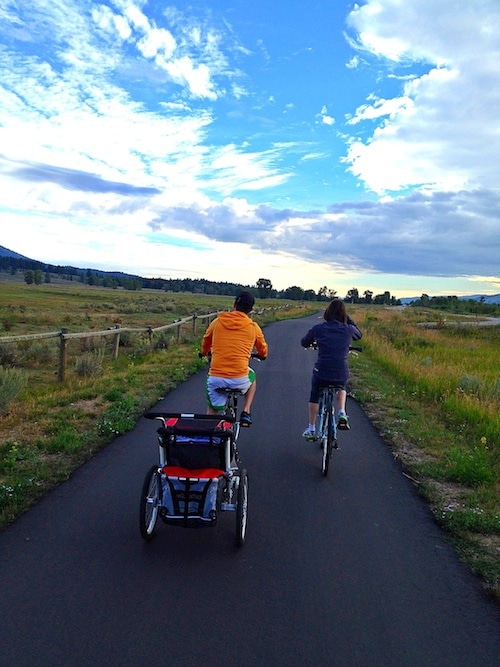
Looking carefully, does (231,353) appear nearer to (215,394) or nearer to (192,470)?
(215,394)

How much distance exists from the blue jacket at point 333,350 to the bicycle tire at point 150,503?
284cm

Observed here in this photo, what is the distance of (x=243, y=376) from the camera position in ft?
18.3

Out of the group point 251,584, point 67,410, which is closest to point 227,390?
point 251,584

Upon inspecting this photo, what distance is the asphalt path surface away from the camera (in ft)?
9.85

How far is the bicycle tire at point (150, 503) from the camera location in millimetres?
4113

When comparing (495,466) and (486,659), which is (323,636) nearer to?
(486,659)

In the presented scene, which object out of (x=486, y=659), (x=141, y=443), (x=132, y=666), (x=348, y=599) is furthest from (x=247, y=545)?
(x=141, y=443)

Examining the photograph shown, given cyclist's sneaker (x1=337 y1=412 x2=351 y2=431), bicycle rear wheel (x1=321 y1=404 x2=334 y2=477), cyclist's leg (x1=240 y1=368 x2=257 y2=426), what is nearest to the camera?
cyclist's leg (x1=240 y1=368 x2=257 y2=426)

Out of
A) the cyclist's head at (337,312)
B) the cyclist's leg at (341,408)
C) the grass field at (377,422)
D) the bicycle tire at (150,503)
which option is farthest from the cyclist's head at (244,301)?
the grass field at (377,422)

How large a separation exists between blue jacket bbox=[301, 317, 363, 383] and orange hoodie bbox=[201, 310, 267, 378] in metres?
1.18

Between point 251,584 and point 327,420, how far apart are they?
9.63ft

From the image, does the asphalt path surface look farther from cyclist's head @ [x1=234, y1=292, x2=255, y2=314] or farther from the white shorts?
cyclist's head @ [x1=234, y1=292, x2=255, y2=314]

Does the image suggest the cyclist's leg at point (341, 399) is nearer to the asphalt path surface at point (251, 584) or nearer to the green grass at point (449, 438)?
the asphalt path surface at point (251, 584)

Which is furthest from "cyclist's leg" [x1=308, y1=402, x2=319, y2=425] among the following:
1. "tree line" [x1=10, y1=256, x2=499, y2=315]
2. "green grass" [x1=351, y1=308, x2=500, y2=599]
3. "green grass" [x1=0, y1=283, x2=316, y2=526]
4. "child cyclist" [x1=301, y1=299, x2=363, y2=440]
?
"tree line" [x1=10, y1=256, x2=499, y2=315]
